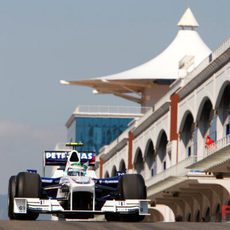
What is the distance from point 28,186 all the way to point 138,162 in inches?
2593

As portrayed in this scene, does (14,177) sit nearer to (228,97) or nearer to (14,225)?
(14,225)

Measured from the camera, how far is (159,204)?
265 ft

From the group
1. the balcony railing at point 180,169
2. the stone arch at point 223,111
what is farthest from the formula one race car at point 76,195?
the balcony railing at point 180,169

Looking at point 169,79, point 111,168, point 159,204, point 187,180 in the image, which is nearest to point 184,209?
point 159,204

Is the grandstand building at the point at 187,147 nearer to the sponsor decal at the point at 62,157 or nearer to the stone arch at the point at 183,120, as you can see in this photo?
the stone arch at the point at 183,120

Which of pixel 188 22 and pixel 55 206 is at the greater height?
pixel 188 22

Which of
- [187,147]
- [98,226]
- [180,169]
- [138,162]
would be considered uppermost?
[138,162]

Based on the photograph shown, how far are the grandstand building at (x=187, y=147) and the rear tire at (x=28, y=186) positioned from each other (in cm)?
2607

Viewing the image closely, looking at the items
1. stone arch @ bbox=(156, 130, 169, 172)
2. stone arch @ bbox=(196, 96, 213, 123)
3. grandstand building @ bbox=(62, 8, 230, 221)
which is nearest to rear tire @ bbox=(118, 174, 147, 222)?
grandstand building @ bbox=(62, 8, 230, 221)

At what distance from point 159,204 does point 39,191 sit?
157 feet

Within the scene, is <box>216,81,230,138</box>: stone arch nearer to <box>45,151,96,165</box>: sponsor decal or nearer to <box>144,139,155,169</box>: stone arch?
<box>144,139,155,169</box>: stone arch

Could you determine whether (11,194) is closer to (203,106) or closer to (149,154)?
(203,106)

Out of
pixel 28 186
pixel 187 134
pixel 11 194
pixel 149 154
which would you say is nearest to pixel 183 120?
pixel 187 134

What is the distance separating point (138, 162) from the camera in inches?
3890
